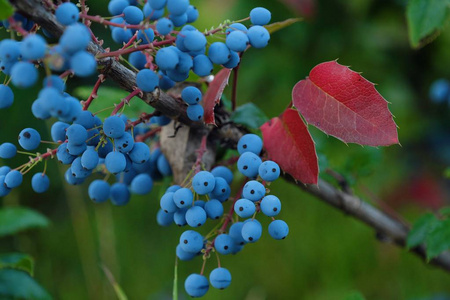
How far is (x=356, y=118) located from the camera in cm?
74

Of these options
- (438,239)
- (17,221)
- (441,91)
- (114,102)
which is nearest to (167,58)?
(114,102)

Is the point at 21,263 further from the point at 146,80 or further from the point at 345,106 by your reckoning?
the point at 345,106

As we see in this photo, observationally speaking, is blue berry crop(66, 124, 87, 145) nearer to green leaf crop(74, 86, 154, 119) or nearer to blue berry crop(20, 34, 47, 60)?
blue berry crop(20, 34, 47, 60)

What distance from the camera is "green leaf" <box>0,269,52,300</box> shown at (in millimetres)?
1062

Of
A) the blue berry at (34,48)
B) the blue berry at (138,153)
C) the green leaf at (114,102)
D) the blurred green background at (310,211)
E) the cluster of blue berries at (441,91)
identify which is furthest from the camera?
the blurred green background at (310,211)

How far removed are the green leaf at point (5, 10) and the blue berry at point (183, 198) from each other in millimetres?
330

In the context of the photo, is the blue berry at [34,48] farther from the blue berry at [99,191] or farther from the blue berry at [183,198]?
the blue berry at [99,191]

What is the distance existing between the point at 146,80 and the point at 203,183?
0.17 metres

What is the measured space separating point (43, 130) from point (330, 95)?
2129mm

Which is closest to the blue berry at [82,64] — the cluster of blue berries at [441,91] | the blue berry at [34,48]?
the blue berry at [34,48]

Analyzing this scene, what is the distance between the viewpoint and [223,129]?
0.92 m

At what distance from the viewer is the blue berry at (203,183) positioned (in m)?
0.72

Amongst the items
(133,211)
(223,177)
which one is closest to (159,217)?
(223,177)

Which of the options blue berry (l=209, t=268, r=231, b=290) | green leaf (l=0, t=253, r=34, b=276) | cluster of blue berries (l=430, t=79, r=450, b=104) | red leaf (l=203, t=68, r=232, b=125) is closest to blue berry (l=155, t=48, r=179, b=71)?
red leaf (l=203, t=68, r=232, b=125)
